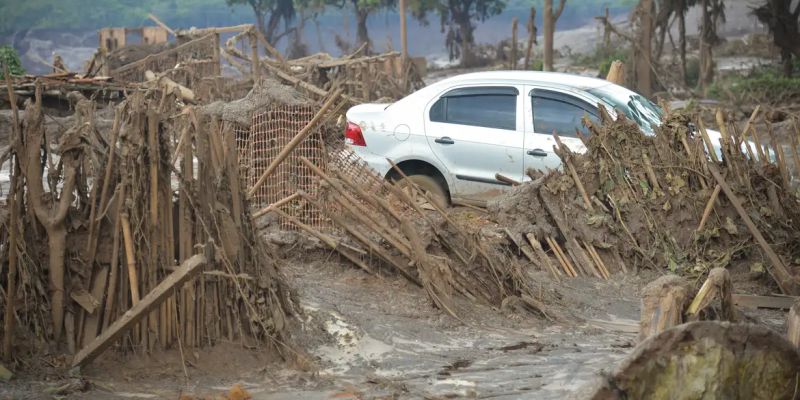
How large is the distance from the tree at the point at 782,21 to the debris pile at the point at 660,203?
57.6 ft

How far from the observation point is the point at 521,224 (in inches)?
390

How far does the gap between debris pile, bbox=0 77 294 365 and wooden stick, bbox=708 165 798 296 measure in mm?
4896

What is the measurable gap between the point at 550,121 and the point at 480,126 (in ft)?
2.48

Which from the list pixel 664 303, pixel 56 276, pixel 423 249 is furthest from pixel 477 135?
pixel 664 303

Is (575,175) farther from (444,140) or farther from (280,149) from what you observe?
(280,149)

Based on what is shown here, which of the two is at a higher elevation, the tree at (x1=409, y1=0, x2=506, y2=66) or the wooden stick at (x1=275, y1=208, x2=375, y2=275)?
the tree at (x1=409, y1=0, x2=506, y2=66)

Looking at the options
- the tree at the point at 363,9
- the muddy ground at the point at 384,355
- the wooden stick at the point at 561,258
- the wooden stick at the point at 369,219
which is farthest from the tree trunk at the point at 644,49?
the tree at the point at 363,9

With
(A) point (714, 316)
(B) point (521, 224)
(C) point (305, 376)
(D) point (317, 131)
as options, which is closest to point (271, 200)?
(D) point (317, 131)

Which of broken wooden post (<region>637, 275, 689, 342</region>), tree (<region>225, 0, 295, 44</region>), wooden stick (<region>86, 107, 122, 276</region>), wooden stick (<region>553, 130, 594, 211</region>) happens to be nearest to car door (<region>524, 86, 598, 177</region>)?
wooden stick (<region>553, 130, 594, 211</region>)

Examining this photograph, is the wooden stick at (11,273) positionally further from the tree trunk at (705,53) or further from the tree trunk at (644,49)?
the tree trunk at (705,53)

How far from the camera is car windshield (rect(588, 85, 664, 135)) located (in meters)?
11.3

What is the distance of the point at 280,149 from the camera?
10891 millimetres

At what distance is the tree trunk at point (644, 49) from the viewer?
23016 millimetres

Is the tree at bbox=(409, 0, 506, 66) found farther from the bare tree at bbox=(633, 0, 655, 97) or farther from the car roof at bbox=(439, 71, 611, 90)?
the car roof at bbox=(439, 71, 611, 90)
